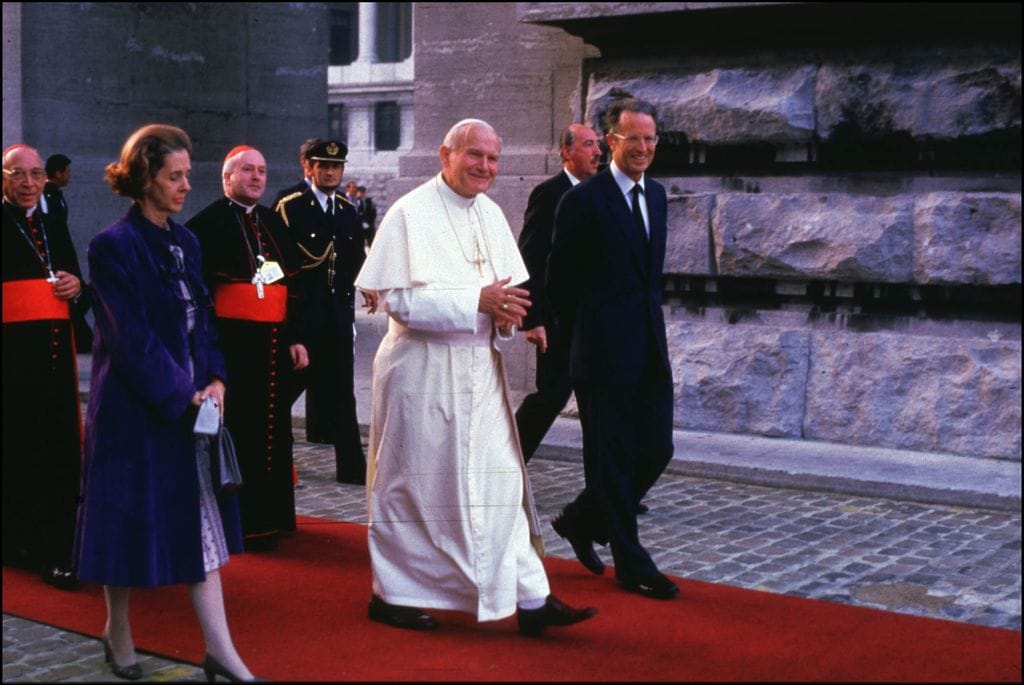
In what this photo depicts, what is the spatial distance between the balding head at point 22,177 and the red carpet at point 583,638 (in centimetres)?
145

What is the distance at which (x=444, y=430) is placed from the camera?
16.2 feet

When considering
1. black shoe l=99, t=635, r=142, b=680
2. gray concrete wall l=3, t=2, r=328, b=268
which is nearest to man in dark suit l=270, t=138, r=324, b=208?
black shoe l=99, t=635, r=142, b=680

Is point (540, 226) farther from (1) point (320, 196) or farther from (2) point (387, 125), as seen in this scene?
(2) point (387, 125)

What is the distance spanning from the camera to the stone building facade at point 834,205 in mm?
8039

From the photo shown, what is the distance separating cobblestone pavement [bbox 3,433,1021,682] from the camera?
4.89 meters

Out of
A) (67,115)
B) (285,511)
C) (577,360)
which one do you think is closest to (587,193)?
(577,360)

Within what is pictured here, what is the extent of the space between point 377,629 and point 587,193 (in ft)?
5.64

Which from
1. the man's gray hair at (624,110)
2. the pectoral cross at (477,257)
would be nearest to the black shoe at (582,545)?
the pectoral cross at (477,257)

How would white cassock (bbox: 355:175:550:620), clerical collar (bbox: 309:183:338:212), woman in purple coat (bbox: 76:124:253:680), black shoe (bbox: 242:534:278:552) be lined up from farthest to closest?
clerical collar (bbox: 309:183:338:212) < black shoe (bbox: 242:534:278:552) < white cassock (bbox: 355:175:550:620) < woman in purple coat (bbox: 76:124:253:680)

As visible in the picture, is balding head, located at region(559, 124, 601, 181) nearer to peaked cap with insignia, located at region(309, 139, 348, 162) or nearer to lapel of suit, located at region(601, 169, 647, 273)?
peaked cap with insignia, located at region(309, 139, 348, 162)

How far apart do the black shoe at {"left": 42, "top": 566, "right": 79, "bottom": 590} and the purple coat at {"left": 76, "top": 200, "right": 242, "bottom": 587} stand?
1.32m

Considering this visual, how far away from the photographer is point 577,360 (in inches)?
217

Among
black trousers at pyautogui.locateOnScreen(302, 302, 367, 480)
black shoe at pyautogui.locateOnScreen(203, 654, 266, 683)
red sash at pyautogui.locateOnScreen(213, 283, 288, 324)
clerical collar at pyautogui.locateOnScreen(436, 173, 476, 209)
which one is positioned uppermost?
clerical collar at pyautogui.locateOnScreen(436, 173, 476, 209)

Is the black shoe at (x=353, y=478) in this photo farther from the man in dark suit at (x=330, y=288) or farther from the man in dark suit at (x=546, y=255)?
the man in dark suit at (x=546, y=255)
